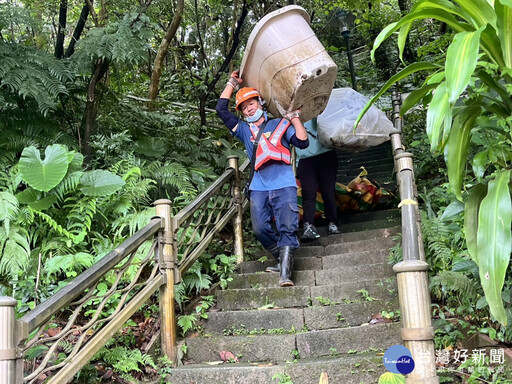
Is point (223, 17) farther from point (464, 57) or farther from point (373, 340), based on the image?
point (464, 57)

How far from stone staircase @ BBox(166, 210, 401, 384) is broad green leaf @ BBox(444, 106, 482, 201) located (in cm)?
135

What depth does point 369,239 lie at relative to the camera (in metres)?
5.09

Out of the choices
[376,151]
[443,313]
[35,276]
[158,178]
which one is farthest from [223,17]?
[443,313]

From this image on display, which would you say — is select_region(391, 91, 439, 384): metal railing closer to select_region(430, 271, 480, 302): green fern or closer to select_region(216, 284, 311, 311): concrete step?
select_region(430, 271, 480, 302): green fern

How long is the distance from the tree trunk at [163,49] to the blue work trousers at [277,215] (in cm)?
287

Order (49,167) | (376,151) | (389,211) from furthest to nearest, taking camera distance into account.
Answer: (376,151), (389,211), (49,167)

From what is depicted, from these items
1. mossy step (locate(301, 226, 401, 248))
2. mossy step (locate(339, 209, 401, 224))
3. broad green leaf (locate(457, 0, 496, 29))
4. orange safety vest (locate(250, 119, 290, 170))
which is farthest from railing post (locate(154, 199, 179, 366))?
mossy step (locate(339, 209, 401, 224))

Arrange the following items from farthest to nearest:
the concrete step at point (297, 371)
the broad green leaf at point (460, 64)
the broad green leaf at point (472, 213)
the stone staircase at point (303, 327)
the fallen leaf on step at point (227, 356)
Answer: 1. the fallen leaf on step at point (227, 356)
2. the stone staircase at point (303, 327)
3. the concrete step at point (297, 371)
4. the broad green leaf at point (472, 213)
5. the broad green leaf at point (460, 64)

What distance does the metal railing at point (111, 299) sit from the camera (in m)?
2.43

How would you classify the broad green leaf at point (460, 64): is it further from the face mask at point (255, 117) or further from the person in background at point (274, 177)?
the face mask at point (255, 117)

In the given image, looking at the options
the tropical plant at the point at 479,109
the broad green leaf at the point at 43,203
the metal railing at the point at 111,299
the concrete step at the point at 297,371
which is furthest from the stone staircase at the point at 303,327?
the broad green leaf at the point at 43,203

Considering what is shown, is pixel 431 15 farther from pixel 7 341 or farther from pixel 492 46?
pixel 7 341

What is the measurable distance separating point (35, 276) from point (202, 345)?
1455mm

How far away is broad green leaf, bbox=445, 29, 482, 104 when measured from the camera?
6.50 ft
